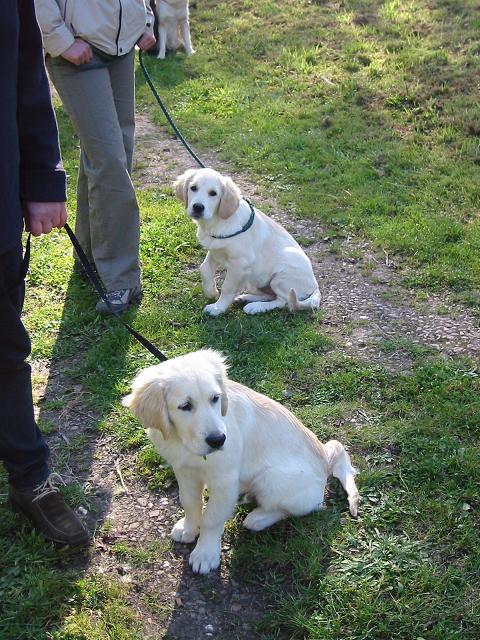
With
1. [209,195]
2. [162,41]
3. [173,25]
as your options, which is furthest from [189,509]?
[173,25]

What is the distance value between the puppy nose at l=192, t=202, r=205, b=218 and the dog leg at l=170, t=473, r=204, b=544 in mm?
2200

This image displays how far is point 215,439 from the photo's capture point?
259 centimetres

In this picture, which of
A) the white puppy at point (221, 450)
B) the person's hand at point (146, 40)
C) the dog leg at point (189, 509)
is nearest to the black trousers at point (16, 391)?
the white puppy at point (221, 450)

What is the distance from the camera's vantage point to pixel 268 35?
1018cm

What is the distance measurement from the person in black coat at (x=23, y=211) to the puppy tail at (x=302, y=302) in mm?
2167

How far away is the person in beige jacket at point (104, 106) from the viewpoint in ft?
13.3

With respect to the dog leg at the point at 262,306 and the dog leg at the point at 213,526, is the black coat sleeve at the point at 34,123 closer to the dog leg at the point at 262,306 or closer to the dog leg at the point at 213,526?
the dog leg at the point at 213,526

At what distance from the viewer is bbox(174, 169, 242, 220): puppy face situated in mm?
4707

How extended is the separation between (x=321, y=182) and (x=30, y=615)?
4805 mm

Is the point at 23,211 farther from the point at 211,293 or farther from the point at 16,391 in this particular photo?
the point at 211,293

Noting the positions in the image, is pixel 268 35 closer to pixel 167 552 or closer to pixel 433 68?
pixel 433 68

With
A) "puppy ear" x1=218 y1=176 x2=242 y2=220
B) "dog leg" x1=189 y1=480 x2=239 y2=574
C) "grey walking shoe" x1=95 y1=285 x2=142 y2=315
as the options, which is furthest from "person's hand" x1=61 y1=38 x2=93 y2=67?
"dog leg" x1=189 y1=480 x2=239 y2=574

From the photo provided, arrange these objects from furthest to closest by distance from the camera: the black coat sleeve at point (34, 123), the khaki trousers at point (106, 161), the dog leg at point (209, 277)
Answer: the dog leg at point (209, 277)
the khaki trousers at point (106, 161)
the black coat sleeve at point (34, 123)

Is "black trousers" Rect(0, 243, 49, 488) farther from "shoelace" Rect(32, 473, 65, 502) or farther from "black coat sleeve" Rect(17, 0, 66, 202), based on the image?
"black coat sleeve" Rect(17, 0, 66, 202)
